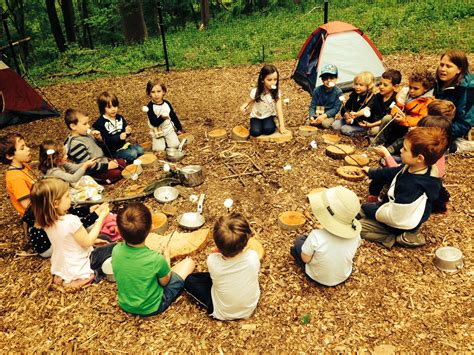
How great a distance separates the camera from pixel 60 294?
314 cm

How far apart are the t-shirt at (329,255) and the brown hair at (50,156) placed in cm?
293

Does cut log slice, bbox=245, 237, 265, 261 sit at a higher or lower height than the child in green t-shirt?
lower

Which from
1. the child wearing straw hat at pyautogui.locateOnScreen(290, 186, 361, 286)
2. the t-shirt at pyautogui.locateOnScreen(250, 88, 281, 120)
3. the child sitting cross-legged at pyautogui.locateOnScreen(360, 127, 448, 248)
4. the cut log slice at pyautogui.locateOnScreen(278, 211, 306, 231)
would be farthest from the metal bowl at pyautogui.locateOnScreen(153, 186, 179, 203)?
the child sitting cross-legged at pyautogui.locateOnScreen(360, 127, 448, 248)

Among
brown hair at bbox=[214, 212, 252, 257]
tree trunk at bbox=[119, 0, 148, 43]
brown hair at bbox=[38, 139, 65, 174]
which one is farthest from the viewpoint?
tree trunk at bbox=[119, 0, 148, 43]

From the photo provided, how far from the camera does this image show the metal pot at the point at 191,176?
178 inches

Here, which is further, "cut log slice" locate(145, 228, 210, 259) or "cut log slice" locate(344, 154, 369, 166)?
"cut log slice" locate(344, 154, 369, 166)

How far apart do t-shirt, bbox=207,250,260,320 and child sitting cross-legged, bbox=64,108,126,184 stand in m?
2.64

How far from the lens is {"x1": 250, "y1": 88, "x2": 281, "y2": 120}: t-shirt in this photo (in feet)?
18.0

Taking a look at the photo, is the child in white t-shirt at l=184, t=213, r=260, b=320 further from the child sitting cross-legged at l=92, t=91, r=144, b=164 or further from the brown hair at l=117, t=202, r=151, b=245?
the child sitting cross-legged at l=92, t=91, r=144, b=164

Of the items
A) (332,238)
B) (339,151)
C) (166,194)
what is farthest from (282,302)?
(339,151)

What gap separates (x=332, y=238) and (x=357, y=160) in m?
2.27

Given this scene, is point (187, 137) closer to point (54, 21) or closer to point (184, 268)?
point (184, 268)

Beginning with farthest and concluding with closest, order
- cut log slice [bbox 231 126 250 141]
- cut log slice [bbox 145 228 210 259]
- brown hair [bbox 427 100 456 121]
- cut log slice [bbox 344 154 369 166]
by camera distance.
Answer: cut log slice [bbox 231 126 250 141] → cut log slice [bbox 344 154 369 166] → brown hair [bbox 427 100 456 121] → cut log slice [bbox 145 228 210 259]

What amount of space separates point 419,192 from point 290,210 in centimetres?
142
